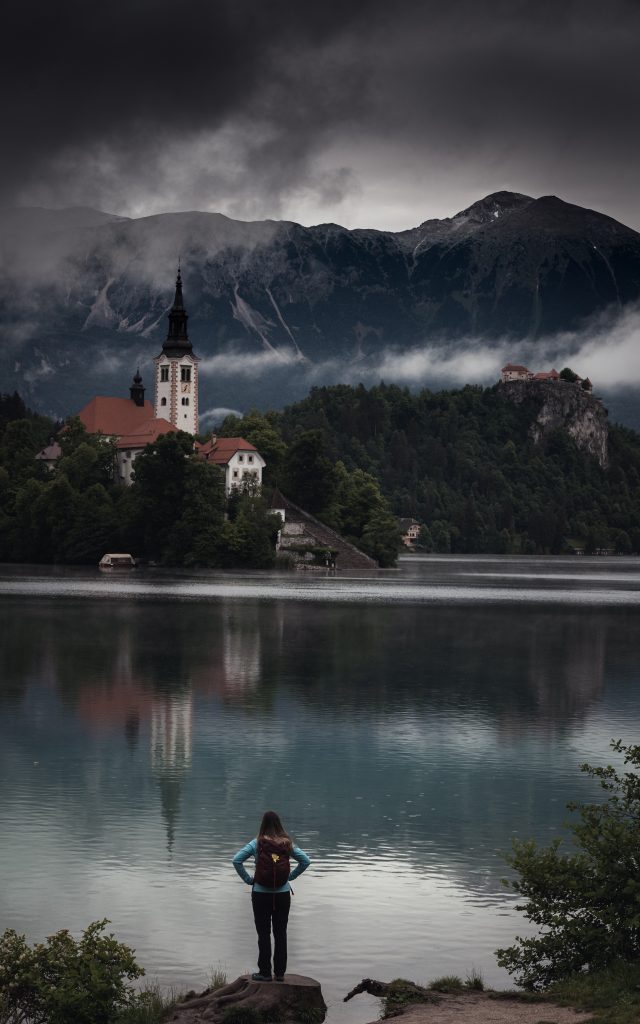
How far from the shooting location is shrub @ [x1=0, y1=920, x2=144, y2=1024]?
1420cm

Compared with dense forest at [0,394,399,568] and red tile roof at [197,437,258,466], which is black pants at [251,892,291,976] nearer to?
dense forest at [0,394,399,568]

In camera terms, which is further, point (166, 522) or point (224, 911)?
point (166, 522)

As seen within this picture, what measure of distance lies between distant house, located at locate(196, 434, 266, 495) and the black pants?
6378 inches

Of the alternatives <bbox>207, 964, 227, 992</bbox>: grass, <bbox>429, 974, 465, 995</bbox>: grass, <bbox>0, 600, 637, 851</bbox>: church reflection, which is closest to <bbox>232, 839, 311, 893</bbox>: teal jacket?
<bbox>207, 964, 227, 992</bbox>: grass

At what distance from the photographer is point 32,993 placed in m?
14.5

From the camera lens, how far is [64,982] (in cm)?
1438

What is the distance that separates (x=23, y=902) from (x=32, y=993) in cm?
551

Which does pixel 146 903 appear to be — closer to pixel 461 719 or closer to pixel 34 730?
pixel 34 730

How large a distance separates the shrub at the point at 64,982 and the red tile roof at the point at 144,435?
176m

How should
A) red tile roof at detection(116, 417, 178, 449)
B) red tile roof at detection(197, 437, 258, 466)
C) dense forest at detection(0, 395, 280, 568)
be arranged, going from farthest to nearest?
red tile roof at detection(116, 417, 178, 449) < red tile roof at detection(197, 437, 258, 466) < dense forest at detection(0, 395, 280, 568)

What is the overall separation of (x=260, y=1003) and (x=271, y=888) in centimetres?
141

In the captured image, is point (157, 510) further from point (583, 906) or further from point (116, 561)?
point (583, 906)

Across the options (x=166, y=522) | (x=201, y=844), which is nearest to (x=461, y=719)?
(x=201, y=844)

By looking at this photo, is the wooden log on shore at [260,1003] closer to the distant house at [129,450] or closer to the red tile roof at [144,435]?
the distant house at [129,450]
